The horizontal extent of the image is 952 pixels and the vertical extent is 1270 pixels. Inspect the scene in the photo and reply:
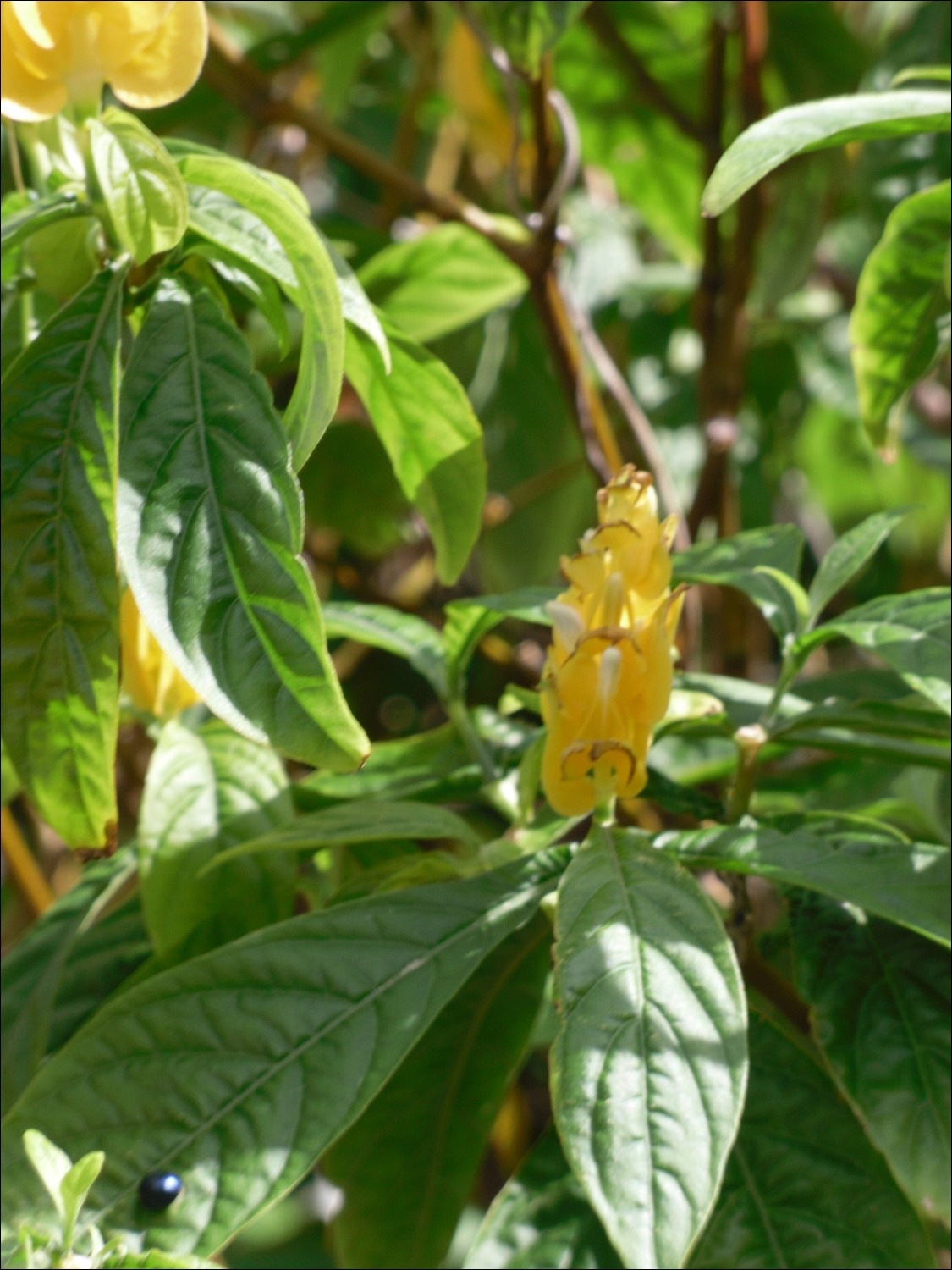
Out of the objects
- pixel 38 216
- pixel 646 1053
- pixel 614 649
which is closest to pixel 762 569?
pixel 614 649

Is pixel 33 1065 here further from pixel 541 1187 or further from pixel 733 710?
pixel 733 710

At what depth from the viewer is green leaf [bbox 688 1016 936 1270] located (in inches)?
21.6

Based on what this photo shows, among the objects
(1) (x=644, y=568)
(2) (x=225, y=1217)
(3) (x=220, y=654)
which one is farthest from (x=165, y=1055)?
(1) (x=644, y=568)

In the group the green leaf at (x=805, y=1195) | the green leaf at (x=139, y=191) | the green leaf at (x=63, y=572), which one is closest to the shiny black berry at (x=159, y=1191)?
the green leaf at (x=63, y=572)

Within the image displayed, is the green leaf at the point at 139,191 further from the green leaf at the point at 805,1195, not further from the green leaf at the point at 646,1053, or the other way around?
the green leaf at the point at 805,1195

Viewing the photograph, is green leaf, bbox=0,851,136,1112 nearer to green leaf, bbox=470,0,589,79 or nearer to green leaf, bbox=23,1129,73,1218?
green leaf, bbox=23,1129,73,1218

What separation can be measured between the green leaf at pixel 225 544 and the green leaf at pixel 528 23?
35cm

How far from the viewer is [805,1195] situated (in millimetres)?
570

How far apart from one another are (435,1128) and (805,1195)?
203 millimetres

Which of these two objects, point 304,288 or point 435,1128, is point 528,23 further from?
point 435,1128

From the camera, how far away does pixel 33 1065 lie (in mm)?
644

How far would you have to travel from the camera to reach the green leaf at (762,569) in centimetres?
65

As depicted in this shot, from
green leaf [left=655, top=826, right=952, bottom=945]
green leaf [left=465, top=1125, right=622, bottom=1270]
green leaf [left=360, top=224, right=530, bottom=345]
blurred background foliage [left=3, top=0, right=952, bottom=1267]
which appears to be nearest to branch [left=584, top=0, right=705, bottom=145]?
Answer: blurred background foliage [left=3, top=0, right=952, bottom=1267]

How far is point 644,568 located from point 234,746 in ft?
0.88
